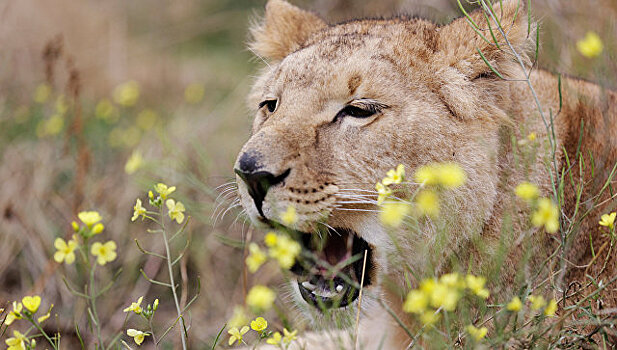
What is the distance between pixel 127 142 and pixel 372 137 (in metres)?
3.17

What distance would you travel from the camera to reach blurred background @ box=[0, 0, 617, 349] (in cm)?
423

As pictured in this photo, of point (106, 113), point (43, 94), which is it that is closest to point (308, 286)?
point (106, 113)

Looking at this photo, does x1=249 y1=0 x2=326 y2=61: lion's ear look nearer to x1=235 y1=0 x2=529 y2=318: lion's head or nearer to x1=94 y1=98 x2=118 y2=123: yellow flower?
x1=235 y1=0 x2=529 y2=318: lion's head

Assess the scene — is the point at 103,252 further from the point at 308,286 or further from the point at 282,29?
the point at 282,29

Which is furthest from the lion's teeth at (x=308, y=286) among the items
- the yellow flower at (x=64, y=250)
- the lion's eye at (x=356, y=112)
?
the yellow flower at (x=64, y=250)

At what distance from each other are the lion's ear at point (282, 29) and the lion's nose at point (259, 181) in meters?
1.30

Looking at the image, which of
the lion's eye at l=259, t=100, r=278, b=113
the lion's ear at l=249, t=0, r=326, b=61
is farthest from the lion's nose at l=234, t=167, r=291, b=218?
the lion's ear at l=249, t=0, r=326, b=61

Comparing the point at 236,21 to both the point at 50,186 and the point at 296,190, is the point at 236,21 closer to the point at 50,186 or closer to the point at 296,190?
the point at 50,186

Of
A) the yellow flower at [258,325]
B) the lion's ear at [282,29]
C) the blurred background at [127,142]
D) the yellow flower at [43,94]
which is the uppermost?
the lion's ear at [282,29]

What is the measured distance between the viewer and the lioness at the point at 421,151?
8.83 feet

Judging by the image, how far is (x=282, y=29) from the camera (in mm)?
3822

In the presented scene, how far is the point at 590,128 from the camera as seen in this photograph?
2.98 meters

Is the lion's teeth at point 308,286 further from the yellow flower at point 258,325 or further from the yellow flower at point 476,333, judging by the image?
the yellow flower at point 476,333

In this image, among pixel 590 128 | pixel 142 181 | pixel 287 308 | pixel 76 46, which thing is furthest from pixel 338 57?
pixel 76 46
